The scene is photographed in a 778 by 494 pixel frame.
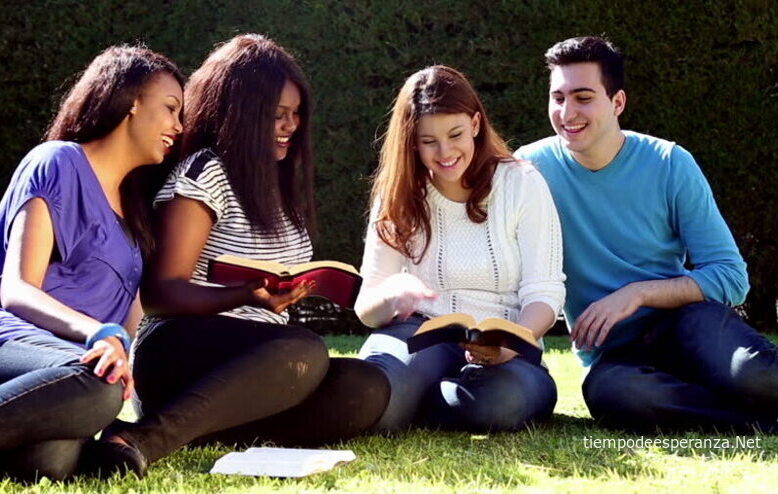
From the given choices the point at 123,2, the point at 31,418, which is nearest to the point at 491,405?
the point at 31,418

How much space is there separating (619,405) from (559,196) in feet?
2.84

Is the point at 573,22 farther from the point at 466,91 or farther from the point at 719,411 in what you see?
the point at 719,411

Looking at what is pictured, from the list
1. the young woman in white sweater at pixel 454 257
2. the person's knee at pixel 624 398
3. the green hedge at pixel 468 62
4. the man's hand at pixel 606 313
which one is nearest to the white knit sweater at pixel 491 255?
the young woman in white sweater at pixel 454 257

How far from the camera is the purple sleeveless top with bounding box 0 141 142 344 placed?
3.16 m

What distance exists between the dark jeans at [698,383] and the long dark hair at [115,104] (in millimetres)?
1639

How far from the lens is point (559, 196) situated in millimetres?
4320

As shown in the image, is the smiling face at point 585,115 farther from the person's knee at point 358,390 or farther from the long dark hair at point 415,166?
the person's knee at point 358,390

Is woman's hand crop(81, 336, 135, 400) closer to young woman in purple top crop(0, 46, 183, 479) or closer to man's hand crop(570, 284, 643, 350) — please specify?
young woman in purple top crop(0, 46, 183, 479)

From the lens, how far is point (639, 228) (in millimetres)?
4184

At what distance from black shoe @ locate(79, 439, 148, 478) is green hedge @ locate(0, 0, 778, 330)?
4126mm

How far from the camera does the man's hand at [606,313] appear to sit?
3.95 m

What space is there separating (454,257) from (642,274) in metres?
0.69

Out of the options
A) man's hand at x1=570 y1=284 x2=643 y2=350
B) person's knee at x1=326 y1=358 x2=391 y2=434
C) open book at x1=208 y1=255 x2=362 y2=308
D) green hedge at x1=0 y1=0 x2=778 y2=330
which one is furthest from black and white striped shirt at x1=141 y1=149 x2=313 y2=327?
green hedge at x1=0 y1=0 x2=778 y2=330

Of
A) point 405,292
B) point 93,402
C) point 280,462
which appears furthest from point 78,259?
point 405,292
